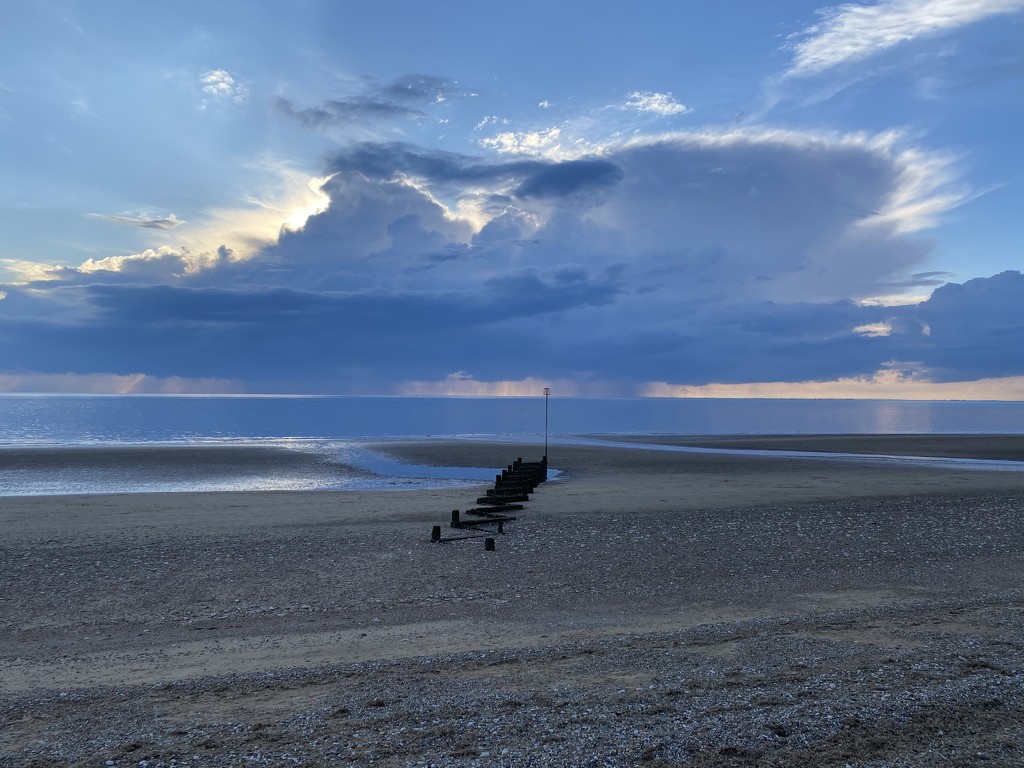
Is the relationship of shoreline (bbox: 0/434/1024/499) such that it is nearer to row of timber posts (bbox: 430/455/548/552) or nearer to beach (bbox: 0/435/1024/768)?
row of timber posts (bbox: 430/455/548/552)

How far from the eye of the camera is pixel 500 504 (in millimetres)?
27438

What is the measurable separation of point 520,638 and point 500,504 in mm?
15729

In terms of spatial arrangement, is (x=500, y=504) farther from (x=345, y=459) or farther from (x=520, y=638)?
(x=345, y=459)

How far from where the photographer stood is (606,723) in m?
7.80

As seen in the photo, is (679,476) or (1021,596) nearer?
(1021,596)

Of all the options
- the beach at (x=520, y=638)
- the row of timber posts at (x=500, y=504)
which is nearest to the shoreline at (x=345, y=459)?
the row of timber posts at (x=500, y=504)

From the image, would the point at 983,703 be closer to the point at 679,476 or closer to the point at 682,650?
the point at 682,650

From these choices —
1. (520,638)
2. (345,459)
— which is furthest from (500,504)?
(345,459)

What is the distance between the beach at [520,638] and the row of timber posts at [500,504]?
627 millimetres

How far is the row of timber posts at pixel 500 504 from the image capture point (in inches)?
838

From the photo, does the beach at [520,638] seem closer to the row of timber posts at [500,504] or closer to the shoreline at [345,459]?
the row of timber posts at [500,504]

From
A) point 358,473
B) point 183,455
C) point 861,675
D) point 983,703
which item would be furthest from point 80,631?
point 183,455

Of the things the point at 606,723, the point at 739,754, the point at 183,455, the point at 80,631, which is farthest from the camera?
the point at 183,455

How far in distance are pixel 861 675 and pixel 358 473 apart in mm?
36709
